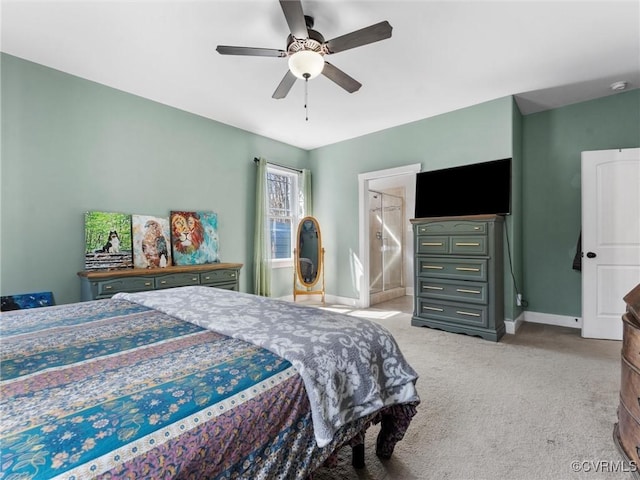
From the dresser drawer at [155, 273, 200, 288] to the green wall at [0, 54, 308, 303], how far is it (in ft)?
2.49

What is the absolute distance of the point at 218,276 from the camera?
3.79 m

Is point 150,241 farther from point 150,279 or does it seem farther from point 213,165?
point 213,165

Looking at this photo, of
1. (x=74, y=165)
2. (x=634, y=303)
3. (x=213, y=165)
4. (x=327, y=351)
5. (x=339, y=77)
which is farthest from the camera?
(x=213, y=165)

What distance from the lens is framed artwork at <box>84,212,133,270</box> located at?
3.16 meters

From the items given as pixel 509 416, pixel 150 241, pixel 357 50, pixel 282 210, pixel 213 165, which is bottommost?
pixel 509 416

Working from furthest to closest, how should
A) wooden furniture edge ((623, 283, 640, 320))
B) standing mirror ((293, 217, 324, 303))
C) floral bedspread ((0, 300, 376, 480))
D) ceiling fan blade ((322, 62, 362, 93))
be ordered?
1. standing mirror ((293, 217, 324, 303))
2. ceiling fan blade ((322, 62, 362, 93))
3. wooden furniture edge ((623, 283, 640, 320))
4. floral bedspread ((0, 300, 376, 480))

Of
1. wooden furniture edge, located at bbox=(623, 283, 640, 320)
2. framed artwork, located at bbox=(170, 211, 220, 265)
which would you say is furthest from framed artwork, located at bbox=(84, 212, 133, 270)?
wooden furniture edge, located at bbox=(623, 283, 640, 320)

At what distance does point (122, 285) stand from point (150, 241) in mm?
699

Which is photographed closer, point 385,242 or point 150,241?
point 150,241

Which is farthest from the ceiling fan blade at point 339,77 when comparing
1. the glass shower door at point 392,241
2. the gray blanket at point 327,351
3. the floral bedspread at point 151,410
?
the glass shower door at point 392,241

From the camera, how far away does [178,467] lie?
68cm

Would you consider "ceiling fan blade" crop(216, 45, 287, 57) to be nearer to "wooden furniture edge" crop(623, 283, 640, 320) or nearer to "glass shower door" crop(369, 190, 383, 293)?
"wooden furniture edge" crop(623, 283, 640, 320)

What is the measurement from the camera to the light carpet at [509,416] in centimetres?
151

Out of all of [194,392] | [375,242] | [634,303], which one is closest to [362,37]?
[634,303]
